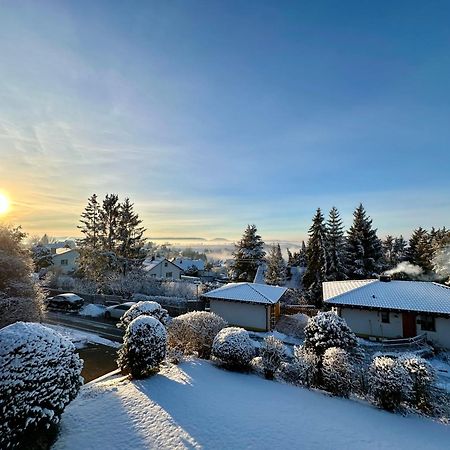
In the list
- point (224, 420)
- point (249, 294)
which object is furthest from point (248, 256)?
point (224, 420)

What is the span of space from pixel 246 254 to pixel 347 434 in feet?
109

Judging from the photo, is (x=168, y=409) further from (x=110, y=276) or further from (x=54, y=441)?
(x=110, y=276)

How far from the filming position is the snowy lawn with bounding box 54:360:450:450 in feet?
22.6

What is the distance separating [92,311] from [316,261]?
22.5 m

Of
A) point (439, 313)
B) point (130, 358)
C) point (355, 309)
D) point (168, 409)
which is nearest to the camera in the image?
point (168, 409)

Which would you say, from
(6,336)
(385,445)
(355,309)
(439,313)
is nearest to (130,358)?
(6,336)

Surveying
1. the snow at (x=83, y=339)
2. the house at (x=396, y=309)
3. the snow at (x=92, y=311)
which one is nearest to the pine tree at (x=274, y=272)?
the house at (x=396, y=309)

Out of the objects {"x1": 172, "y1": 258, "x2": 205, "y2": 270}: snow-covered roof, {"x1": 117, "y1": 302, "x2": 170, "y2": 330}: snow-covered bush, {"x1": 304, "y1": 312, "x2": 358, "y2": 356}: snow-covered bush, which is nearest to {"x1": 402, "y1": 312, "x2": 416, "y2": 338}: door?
{"x1": 304, "y1": 312, "x2": 358, "y2": 356}: snow-covered bush

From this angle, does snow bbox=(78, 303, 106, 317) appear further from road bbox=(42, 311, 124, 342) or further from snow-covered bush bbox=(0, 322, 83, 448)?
snow-covered bush bbox=(0, 322, 83, 448)

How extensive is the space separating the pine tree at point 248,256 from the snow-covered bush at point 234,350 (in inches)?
1076

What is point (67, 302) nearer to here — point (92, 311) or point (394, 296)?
point (92, 311)

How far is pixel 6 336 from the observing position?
6.46 m

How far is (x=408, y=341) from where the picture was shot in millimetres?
18812

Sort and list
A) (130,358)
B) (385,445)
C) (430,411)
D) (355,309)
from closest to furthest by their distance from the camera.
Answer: (385,445)
(430,411)
(130,358)
(355,309)
